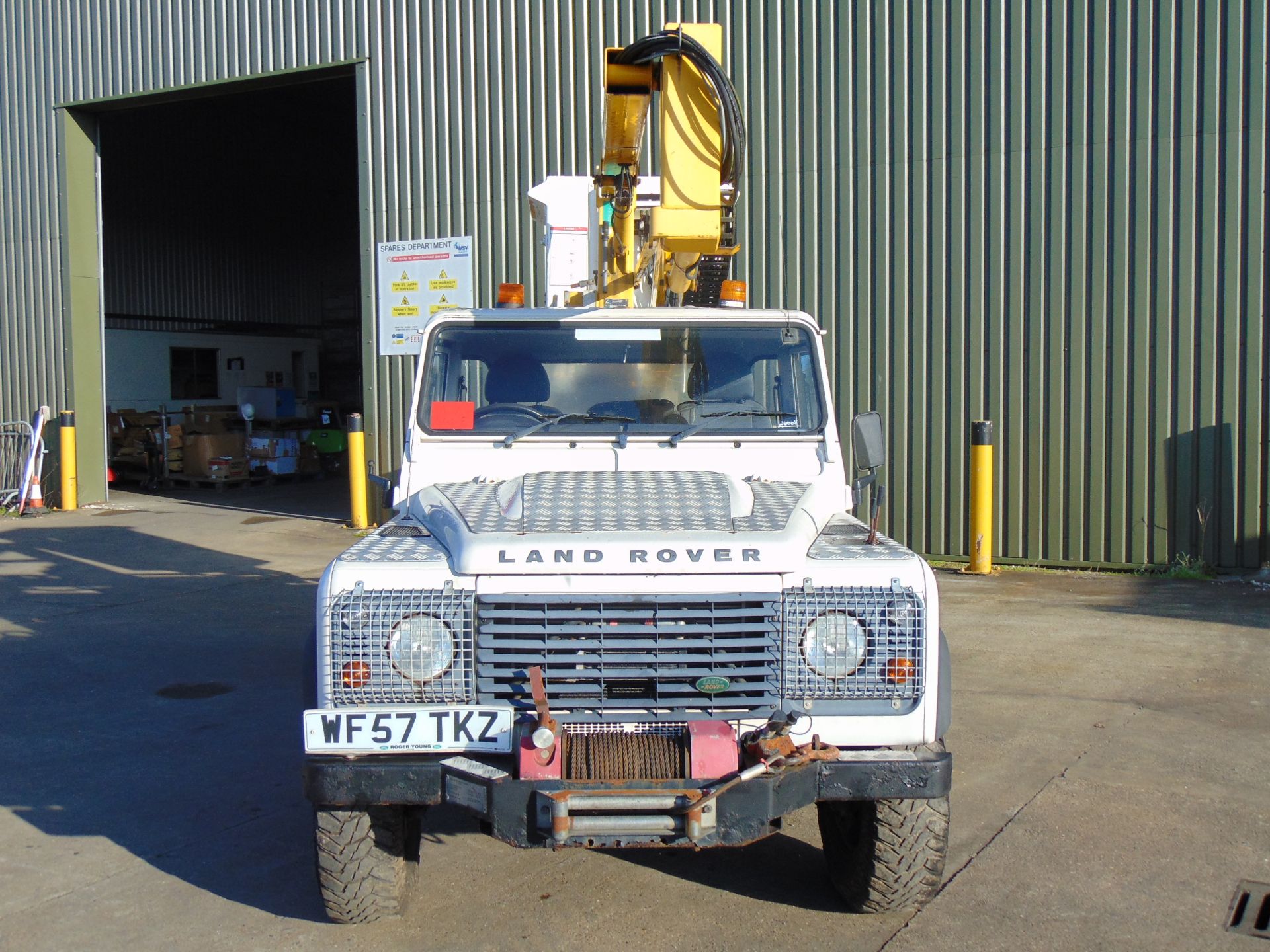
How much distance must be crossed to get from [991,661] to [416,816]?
14.5ft

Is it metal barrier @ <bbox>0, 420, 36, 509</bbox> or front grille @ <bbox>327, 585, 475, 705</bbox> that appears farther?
metal barrier @ <bbox>0, 420, 36, 509</bbox>

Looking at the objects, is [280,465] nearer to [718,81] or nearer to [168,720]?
[168,720]

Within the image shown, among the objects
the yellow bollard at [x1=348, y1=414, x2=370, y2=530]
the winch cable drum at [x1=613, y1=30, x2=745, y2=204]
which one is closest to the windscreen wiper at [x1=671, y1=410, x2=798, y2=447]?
the winch cable drum at [x1=613, y1=30, x2=745, y2=204]

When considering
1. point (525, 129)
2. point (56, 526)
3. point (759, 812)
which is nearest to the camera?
point (759, 812)

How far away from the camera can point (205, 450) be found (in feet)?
63.1

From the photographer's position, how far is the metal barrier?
1559 cm

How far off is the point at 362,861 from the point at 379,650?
731mm

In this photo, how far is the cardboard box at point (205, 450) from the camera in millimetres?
19250

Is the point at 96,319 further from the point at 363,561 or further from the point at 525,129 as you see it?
the point at 363,561

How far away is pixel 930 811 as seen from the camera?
3623 mm

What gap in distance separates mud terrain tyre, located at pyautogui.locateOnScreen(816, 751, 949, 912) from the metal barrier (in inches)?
581

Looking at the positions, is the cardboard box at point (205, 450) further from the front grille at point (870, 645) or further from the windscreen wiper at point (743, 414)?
the front grille at point (870, 645)

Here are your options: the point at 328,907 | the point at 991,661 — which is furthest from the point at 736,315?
the point at 991,661

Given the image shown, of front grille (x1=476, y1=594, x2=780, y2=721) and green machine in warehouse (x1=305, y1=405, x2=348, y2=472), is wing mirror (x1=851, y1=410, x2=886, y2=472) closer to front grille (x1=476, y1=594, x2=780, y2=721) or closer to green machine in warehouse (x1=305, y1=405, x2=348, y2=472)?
front grille (x1=476, y1=594, x2=780, y2=721)
